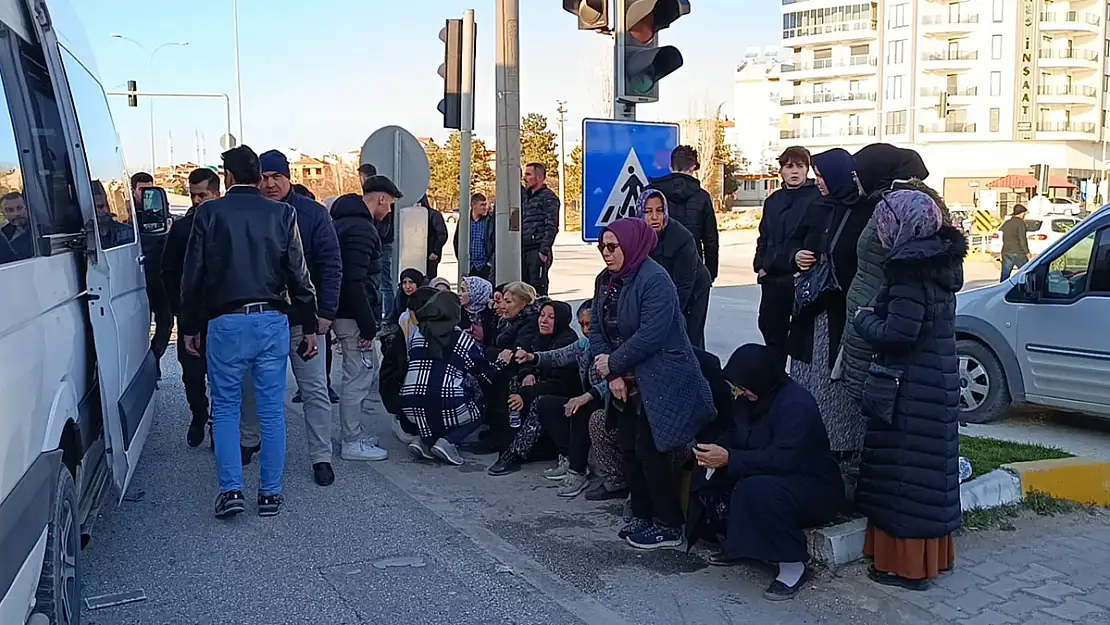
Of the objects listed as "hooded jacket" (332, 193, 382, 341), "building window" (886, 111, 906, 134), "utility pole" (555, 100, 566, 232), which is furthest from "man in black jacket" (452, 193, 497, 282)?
"building window" (886, 111, 906, 134)

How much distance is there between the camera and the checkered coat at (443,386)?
672 centimetres

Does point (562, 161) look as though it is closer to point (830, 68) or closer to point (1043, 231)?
point (1043, 231)

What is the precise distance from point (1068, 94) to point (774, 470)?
82119mm

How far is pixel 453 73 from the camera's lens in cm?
989

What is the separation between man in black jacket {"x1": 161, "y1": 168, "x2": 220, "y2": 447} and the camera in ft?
21.8

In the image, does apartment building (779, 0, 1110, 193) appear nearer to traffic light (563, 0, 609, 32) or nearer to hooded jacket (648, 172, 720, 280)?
hooded jacket (648, 172, 720, 280)

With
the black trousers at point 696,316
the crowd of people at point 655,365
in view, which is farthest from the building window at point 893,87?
the crowd of people at point 655,365

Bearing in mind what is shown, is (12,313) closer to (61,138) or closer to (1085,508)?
(61,138)

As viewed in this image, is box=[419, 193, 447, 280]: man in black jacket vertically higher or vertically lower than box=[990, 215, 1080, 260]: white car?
higher

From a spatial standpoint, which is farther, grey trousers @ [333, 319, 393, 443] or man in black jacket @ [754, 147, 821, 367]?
man in black jacket @ [754, 147, 821, 367]

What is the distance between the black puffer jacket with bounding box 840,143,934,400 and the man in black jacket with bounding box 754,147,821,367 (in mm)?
1898

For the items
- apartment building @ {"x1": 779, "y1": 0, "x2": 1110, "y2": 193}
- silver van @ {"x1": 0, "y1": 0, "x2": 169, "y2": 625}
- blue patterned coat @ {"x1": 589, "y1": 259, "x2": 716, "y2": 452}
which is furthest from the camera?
apartment building @ {"x1": 779, "y1": 0, "x2": 1110, "y2": 193}

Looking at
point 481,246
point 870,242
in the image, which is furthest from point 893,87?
point 870,242

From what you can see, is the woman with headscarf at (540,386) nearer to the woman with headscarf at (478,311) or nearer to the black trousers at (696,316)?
the woman with headscarf at (478,311)
